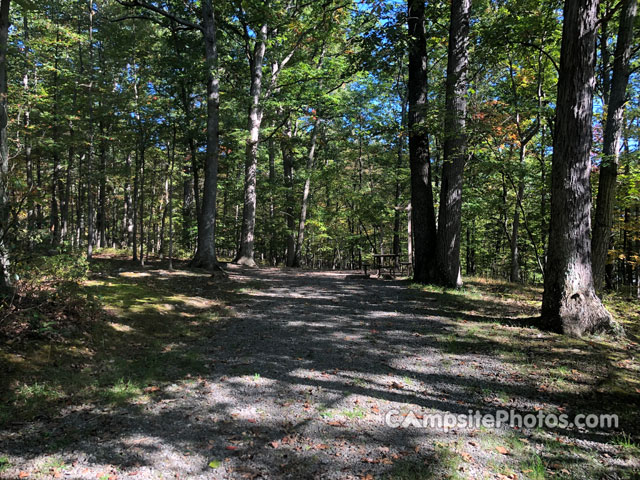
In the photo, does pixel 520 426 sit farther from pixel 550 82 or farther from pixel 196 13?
pixel 196 13

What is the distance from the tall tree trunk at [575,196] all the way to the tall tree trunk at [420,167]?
4738 mm

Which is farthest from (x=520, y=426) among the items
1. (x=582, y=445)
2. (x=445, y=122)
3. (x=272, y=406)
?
(x=445, y=122)

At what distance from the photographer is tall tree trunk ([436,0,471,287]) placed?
9371 millimetres

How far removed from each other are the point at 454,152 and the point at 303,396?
8.14m

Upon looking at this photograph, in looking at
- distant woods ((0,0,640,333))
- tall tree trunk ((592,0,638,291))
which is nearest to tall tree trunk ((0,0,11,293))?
distant woods ((0,0,640,333))

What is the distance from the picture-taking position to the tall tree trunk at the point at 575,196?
5.43 metres

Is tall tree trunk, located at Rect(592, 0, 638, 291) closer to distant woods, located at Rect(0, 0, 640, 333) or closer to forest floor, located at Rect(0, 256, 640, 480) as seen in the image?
distant woods, located at Rect(0, 0, 640, 333)

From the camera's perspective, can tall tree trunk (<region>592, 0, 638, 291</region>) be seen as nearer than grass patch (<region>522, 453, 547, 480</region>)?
No

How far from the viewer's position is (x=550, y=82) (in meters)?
13.0

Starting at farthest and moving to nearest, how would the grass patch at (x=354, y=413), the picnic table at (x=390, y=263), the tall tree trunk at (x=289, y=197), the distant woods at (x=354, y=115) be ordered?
the tall tree trunk at (x=289, y=197), the picnic table at (x=390, y=263), the distant woods at (x=354, y=115), the grass patch at (x=354, y=413)

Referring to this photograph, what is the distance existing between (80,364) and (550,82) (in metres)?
16.5

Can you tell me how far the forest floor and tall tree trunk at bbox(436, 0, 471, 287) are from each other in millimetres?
3072

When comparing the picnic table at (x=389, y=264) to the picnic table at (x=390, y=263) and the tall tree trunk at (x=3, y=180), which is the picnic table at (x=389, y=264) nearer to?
the picnic table at (x=390, y=263)

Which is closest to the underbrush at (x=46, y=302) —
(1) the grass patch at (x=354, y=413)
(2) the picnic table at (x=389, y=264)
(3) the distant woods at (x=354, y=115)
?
(3) the distant woods at (x=354, y=115)
